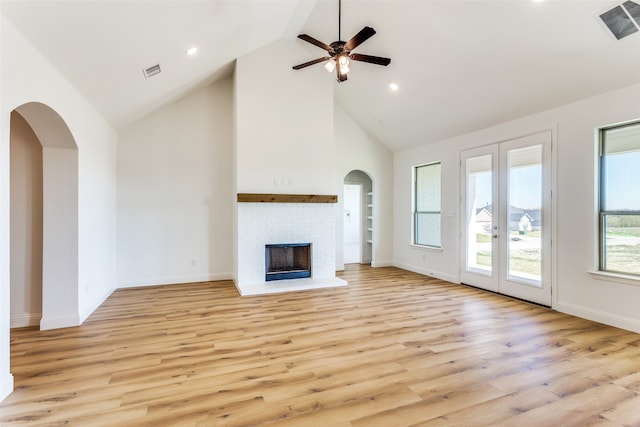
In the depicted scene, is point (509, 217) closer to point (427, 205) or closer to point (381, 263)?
point (427, 205)

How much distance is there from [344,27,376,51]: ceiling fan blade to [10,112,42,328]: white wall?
3663 millimetres

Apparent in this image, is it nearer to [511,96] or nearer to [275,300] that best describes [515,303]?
[511,96]

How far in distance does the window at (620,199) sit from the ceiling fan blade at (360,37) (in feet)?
9.92

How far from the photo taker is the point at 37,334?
319cm

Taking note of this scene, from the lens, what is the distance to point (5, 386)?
211cm

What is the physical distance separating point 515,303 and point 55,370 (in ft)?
17.1

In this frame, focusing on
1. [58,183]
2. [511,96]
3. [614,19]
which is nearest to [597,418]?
[614,19]

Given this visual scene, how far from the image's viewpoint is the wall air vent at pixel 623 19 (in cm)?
266

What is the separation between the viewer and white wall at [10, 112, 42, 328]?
3.44 m

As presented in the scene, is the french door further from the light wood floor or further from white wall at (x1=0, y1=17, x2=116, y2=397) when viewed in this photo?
white wall at (x1=0, y1=17, x2=116, y2=397)

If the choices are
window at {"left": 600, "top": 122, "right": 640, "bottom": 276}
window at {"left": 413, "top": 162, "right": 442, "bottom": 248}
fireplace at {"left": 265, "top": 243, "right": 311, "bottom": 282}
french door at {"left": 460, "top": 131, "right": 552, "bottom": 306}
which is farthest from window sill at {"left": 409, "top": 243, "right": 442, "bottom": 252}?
window at {"left": 600, "top": 122, "right": 640, "bottom": 276}

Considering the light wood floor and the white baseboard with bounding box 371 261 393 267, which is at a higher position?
the white baseboard with bounding box 371 261 393 267

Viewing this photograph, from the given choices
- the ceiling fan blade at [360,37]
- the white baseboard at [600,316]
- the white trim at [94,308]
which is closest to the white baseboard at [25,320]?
the white trim at [94,308]

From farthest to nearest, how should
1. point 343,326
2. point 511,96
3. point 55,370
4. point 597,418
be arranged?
point 511,96 → point 343,326 → point 55,370 → point 597,418
